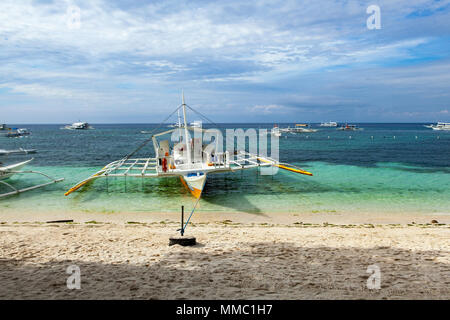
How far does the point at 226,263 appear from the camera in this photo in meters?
5.65

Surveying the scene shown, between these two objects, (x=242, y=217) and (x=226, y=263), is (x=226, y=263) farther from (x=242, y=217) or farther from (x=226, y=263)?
(x=242, y=217)

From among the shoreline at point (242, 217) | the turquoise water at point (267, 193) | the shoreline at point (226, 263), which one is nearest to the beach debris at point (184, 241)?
the shoreline at point (226, 263)

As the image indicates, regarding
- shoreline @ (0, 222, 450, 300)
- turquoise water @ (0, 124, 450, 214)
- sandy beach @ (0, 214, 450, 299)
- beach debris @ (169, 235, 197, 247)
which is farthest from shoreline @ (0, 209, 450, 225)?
beach debris @ (169, 235, 197, 247)

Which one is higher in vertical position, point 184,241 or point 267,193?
point 184,241

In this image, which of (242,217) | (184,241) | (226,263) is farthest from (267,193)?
(226,263)

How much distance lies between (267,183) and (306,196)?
3328mm

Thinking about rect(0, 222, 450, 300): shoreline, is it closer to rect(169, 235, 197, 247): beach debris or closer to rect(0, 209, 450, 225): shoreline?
rect(169, 235, 197, 247): beach debris

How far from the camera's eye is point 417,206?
12.5 metres

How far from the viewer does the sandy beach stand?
4504 mm

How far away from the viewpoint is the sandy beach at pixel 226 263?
4.50 m

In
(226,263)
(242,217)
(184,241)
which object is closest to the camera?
(226,263)

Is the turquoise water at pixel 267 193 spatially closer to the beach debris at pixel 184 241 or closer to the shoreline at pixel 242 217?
the shoreline at pixel 242 217
